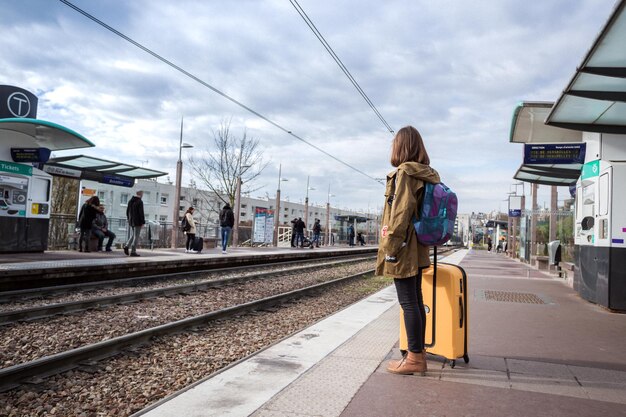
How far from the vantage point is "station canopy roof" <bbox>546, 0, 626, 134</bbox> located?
506 centimetres

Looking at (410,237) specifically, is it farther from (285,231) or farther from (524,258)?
(285,231)

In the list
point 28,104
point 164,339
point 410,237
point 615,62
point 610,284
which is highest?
point 28,104

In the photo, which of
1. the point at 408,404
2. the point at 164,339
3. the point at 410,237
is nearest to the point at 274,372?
the point at 408,404

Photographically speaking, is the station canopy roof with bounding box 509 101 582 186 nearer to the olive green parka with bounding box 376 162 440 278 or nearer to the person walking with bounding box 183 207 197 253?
the olive green parka with bounding box 376 162 440 278

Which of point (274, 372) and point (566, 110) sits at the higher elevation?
point (566, 110)

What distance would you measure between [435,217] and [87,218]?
1401 cm

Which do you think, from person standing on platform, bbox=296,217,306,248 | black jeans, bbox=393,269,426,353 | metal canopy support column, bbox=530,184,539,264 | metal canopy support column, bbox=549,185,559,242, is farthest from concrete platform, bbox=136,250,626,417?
person standing on platform, bbox=296,217,306,248

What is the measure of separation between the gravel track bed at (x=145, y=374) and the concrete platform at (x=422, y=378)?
569mm

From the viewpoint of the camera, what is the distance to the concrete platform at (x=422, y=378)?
323cm

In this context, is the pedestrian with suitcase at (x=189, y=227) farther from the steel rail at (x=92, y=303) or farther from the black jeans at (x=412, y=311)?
the black jeans at (x=412, y=311)

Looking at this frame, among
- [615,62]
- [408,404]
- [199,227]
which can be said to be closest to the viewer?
[408,404]

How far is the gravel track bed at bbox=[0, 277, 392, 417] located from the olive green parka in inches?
83.0

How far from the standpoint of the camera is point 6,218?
1338 centimetres

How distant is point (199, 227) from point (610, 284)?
2199 cm
